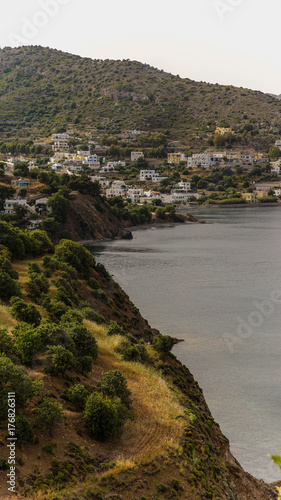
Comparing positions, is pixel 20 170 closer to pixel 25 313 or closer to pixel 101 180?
pixel 101 180

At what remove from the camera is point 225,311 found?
38.5 m

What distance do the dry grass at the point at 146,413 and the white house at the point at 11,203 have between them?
5052cm

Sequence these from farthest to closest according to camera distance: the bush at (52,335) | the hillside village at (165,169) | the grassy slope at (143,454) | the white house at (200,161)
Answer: the white house at (200,161) → the hillside village at (165,169) → the bush at (52,335) → the grassy slope at (143,454)

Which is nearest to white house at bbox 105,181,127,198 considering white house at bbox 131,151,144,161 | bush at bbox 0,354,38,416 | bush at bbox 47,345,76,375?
white house at bbox 131,151,144,161

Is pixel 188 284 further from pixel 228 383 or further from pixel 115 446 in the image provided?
pixel 115 446

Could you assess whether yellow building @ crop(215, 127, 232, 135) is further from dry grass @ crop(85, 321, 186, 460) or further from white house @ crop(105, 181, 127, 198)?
dry grass @ crop(85, 321, 186, 460)

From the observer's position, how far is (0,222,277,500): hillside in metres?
11.9

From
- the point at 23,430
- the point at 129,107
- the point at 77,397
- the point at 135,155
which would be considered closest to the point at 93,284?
the point at 77,397

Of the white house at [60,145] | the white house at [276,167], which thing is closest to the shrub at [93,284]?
the white house at [60,145]

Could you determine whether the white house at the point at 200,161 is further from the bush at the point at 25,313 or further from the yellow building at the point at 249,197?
the bush at the point at 25,313

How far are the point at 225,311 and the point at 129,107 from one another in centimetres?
14557

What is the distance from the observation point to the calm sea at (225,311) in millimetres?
22172

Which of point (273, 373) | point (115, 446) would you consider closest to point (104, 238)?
point (273, 373)

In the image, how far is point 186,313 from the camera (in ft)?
124
